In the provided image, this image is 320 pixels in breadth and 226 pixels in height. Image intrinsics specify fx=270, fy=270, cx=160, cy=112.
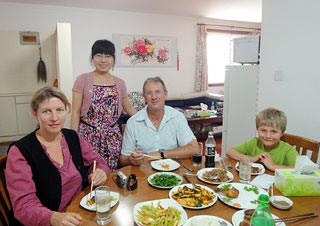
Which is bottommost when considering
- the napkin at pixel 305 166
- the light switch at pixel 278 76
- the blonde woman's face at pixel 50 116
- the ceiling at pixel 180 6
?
the napkin at pixel 305 166

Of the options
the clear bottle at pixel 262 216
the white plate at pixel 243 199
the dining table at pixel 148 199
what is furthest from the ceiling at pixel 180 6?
the clear bottle at pixel 262 216

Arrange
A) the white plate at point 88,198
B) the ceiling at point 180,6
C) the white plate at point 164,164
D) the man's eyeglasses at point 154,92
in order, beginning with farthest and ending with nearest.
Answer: the ceiling at point 180,6
the man's eyeglasses at point 154,92
the white plate at point 164,164
the white plate at point 88,198

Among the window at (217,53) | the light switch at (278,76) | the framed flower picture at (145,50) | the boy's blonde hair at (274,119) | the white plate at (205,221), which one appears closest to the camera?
the white plate at (205,221)

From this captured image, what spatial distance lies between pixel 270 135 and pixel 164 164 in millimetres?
735

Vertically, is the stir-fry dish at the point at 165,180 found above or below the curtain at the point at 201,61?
below

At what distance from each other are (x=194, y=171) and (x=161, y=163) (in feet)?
0.76

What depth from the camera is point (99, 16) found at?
550 cm

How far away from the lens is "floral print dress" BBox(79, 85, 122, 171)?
227 centimetres

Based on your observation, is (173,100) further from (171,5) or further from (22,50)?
(22,50)

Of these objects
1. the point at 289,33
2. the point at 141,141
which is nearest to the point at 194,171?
the point at 141,141

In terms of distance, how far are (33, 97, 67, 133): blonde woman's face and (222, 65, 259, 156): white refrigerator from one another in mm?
2498

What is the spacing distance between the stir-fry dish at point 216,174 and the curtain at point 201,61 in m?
5.24

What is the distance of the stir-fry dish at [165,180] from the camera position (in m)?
1.44

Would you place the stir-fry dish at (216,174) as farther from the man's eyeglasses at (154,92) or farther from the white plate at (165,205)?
the man's eyeglasses at (154,92)
